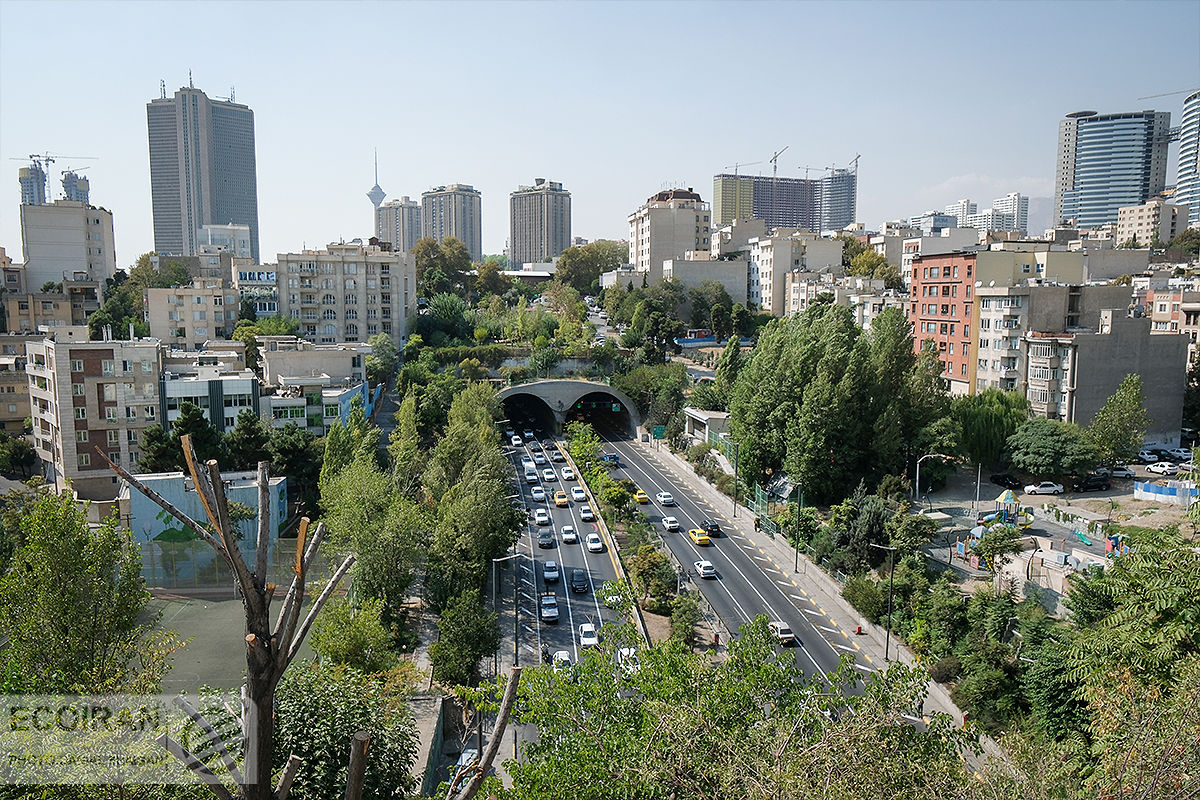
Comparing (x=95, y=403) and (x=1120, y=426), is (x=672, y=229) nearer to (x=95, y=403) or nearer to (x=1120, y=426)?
(x=1120, y=426)

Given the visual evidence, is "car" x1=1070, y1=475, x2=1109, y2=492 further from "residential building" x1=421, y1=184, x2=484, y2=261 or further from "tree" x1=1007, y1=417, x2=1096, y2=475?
"residential building" x1=421, y1=184, x2=484, y2=261

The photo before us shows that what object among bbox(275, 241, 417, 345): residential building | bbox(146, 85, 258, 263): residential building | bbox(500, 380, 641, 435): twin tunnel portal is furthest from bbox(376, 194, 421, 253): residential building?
bbox(500, 380, 641, 435): twin tunnel portal

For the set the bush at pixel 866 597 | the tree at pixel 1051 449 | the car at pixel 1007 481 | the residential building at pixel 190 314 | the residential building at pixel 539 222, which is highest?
the residential building at pixel 539 222

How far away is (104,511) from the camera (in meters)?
31.9

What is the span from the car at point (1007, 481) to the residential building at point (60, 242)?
67748 millimetres

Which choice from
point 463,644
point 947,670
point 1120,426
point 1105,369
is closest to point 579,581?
point 463,644

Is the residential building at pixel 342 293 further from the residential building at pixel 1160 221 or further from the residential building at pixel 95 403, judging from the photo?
the residential building at pixel 1160 221

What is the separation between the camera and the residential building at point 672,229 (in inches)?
3346

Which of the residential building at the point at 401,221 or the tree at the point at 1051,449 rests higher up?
the residential building at the point at 401,221

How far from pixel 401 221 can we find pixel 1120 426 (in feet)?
476

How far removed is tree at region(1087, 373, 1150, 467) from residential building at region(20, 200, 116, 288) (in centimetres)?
7103

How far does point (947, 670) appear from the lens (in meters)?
21.1

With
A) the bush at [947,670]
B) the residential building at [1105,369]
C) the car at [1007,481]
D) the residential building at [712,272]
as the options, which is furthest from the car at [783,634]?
the residential building at [712,272]

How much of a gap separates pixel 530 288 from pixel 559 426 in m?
45.0
